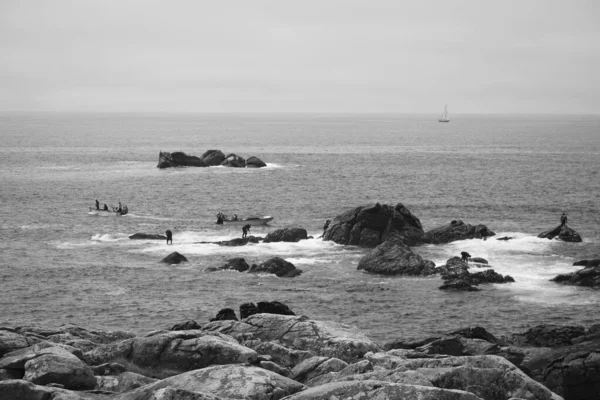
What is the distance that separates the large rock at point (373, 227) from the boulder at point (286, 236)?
2.41 m

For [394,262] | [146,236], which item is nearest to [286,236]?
[146,236]

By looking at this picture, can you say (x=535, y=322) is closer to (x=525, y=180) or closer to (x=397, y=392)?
(x=397, y=392)

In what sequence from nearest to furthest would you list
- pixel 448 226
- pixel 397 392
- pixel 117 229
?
pixel 397 392 < pixel 448 226 < pixel 117 229

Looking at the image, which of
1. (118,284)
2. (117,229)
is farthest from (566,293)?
(117,229)

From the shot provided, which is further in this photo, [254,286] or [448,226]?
[448,226]

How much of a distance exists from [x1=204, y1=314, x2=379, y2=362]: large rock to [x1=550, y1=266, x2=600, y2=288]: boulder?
28.2 metres

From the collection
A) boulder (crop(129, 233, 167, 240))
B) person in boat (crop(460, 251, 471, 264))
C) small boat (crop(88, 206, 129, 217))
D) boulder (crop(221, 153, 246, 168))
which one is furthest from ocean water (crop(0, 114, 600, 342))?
boulder (crop(221, 153, 246, 168))

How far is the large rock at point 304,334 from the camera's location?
28.2 meters

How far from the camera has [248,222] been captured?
3120 inches

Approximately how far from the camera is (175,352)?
25.8 metres

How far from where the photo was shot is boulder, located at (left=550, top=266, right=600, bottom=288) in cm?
5316

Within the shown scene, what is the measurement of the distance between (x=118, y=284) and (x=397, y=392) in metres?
43.4

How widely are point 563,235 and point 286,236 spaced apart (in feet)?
81.8

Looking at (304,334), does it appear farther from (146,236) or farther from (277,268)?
(146,236)
